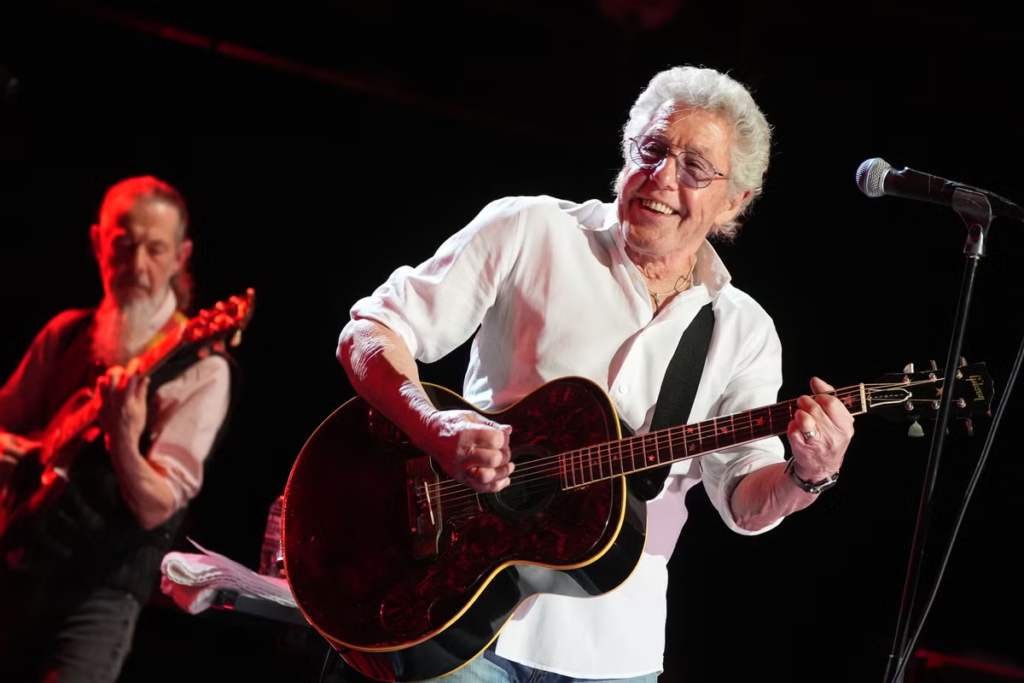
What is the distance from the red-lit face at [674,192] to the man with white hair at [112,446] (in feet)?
11.1

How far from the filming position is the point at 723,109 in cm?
285

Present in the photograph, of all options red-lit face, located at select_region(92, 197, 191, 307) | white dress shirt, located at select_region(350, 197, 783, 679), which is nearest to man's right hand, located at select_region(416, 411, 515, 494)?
white dress shirt, located at select_region(350, 197, 783, 679)

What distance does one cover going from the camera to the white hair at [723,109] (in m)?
2.84

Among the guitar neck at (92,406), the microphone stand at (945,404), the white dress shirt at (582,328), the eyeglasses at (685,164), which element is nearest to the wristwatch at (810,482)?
the white dress shirt at (582,328)

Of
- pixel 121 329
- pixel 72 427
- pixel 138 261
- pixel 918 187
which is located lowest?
pixel 72 427

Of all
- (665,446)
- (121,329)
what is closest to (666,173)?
(665,446)

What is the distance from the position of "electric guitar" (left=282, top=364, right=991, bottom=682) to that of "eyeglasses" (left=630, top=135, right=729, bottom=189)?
0.69m

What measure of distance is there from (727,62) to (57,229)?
388 centimetres

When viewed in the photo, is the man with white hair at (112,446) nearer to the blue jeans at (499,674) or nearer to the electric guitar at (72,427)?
the electric guitar at (72,427)

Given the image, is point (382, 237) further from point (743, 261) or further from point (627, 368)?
point (627, 368)

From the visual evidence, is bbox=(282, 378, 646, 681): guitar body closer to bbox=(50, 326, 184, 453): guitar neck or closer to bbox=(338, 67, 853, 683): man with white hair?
bbox=(338, 67, 853, 683): man with white hair

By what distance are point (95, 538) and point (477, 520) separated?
11.1 ft

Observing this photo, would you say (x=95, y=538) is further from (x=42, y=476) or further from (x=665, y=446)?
(x=665, y=446)

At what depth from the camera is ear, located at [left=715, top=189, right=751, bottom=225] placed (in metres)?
2.96
